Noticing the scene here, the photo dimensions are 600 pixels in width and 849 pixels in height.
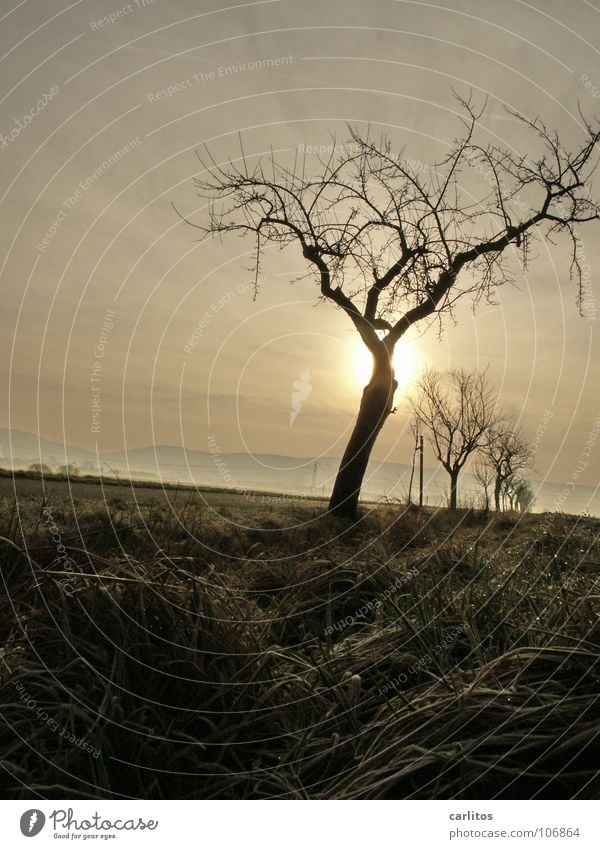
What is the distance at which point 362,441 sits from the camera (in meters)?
13.8

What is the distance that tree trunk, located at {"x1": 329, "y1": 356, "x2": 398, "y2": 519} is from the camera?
13539 millimetres

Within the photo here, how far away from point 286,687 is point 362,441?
1030 cm
